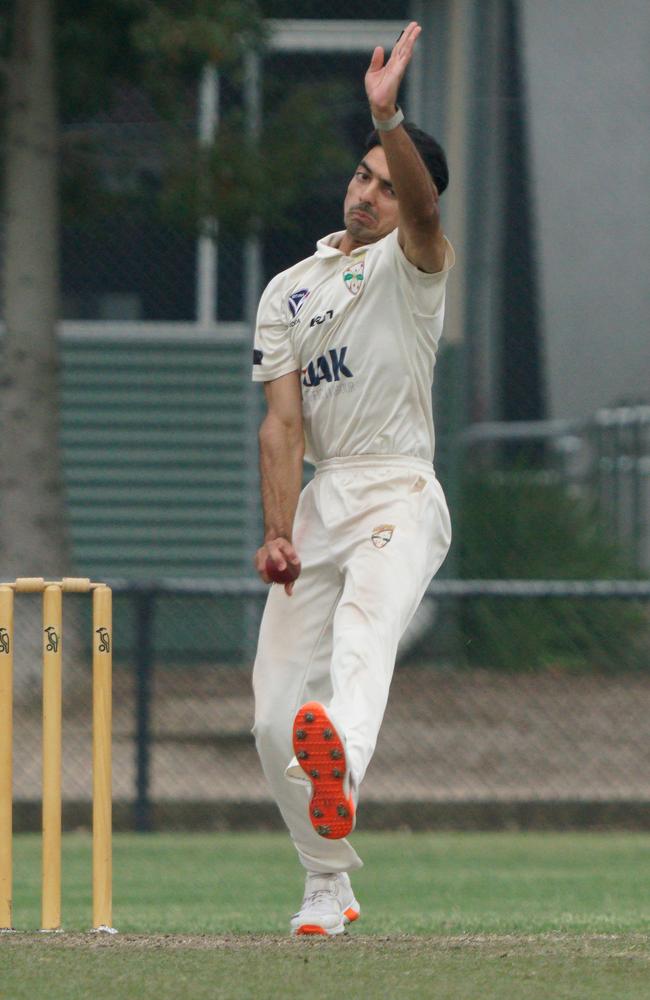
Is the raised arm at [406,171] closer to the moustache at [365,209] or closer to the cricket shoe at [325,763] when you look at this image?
the moustache at [365,209]

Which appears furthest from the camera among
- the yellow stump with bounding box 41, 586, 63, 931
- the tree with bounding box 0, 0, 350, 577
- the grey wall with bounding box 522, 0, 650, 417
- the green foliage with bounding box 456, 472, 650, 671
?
the grey wall with bounding box 522, 0, 650, 417

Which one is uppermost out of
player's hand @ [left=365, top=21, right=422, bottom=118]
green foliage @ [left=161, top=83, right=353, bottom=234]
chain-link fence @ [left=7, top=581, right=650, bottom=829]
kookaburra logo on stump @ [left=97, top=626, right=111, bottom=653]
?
green foliage @ [left=161, top=83, right=353, bottom=234]

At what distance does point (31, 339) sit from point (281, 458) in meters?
7.48

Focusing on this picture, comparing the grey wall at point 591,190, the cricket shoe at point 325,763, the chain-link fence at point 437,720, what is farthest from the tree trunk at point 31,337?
the cricket shoe at point 325,763

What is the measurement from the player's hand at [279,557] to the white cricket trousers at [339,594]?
0.29ft

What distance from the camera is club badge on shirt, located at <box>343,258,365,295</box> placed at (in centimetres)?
532

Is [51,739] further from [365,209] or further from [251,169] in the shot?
[251,169]

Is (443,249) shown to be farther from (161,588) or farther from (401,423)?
(161,588)

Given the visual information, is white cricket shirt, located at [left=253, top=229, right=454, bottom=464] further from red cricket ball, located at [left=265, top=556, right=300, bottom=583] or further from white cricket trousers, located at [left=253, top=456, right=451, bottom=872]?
red cricket ball, located at [left=265, top=556, right=300, bottom=583]

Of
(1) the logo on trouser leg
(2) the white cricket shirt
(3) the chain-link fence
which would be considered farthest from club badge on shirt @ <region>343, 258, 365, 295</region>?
(3) the chain-link fence

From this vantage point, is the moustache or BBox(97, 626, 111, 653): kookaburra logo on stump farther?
the moustache

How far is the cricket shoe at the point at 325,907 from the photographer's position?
17.2 ft

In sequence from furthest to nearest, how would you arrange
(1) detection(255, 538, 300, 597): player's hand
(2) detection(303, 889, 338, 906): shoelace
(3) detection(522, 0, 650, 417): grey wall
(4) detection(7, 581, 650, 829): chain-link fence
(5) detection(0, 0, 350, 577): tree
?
(3) detection(522, 0, 650, 417): grey wall < (5) detection(0, 0, 350, 577): tree < (4) detection(7, 581, 650, 829): chain-link fence < (2) detection(303, 889, 338, 906): shoelace < (1) detection(255, 538, 300, 597): player's hand

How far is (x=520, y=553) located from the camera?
14.0 m
